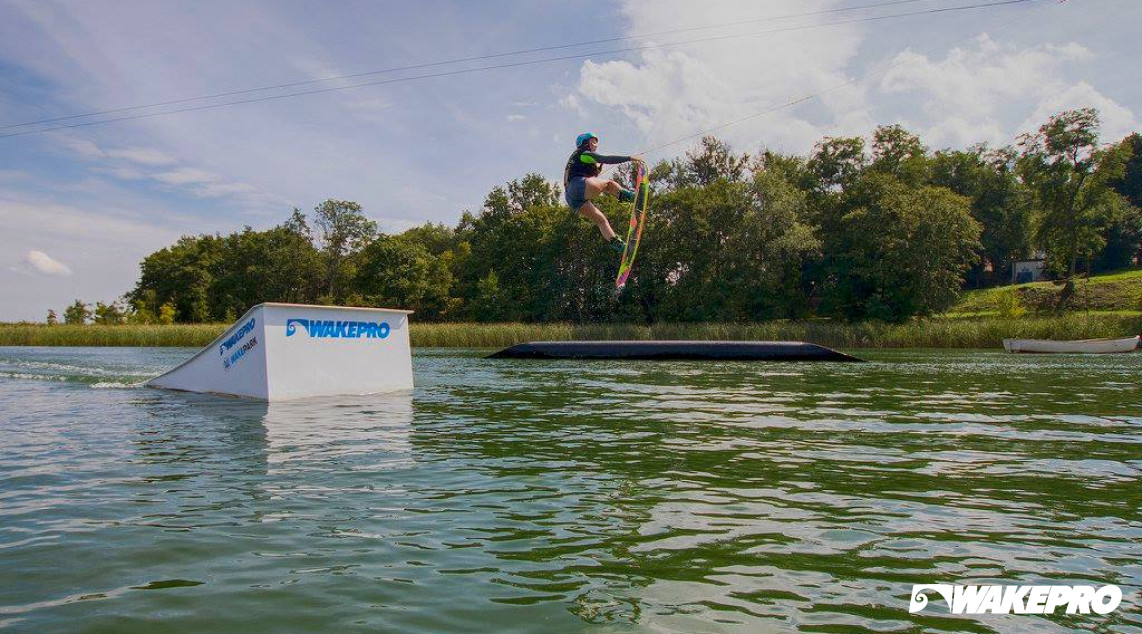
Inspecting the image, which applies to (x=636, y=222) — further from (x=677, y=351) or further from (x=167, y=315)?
(x=167, y=315)

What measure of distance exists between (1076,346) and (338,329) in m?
36.2

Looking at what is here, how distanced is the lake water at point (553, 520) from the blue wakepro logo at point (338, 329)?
2.68 metres

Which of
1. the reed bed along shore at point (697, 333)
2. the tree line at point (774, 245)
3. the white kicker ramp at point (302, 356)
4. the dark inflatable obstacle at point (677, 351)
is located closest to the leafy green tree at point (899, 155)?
the tree line at point (774, 245)

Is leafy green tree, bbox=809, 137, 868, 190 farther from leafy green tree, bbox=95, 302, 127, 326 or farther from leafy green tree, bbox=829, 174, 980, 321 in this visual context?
leafy green tree, bbox=95, 302, 127, 326

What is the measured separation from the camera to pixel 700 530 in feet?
16.1

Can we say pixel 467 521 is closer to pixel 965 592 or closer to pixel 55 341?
pixel 965 592

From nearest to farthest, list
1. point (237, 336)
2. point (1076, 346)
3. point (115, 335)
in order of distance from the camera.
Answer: point (237, 336), point (1076, 346), point (115, 335)

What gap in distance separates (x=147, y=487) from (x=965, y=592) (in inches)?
231

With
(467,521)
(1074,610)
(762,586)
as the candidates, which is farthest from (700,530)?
(1074,610)

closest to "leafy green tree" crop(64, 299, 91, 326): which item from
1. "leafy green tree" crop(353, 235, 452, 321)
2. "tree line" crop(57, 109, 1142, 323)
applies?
"tree line" crop(57, 109, 1142, 323)

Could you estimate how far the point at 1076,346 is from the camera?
1436 inches

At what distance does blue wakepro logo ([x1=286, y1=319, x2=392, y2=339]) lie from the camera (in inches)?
529

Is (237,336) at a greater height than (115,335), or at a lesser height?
lesser

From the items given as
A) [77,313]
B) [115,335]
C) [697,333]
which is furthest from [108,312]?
[697,333]
